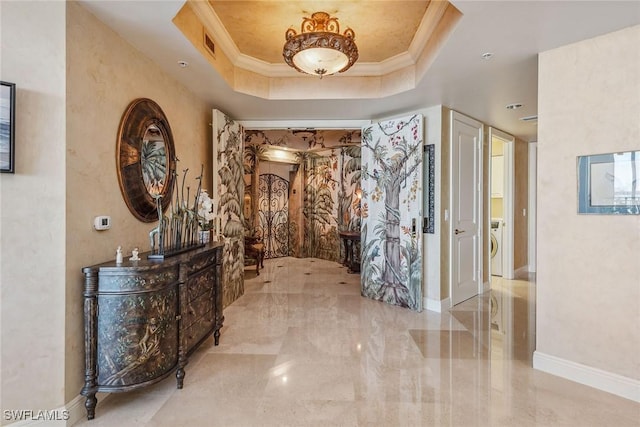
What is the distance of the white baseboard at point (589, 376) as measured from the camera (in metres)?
2.12

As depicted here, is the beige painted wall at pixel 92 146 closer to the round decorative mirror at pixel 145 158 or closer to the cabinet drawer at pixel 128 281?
the round decorative mirror at pixel 145 158

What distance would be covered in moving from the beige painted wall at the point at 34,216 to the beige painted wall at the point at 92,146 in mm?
52

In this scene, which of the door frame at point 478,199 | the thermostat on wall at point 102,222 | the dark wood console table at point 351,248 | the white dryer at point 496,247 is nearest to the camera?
the thermostat on wall at point 102,222

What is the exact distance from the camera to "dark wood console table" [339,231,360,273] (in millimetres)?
6146

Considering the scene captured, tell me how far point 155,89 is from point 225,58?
78 cm

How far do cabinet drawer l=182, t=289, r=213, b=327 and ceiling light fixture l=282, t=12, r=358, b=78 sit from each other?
2.11 metres

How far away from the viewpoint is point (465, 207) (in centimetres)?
431

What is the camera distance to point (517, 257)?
18.9ft

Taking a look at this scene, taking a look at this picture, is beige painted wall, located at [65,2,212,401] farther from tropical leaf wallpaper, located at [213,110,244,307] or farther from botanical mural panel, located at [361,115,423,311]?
botanical mural panel, located at [361,115,423,311]

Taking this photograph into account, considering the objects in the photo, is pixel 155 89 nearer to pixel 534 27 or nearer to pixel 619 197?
pixel 534 27

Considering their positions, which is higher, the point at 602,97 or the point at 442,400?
the point at 602,97

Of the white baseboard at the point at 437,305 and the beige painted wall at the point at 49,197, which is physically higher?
the beige painted wall at the point at 49,197

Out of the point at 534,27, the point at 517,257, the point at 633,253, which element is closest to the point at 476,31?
the point at 534,27

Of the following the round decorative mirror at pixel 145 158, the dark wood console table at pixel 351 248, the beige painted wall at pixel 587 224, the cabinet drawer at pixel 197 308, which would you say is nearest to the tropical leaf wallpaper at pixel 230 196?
the round decorative mirror at pixel 145 158
